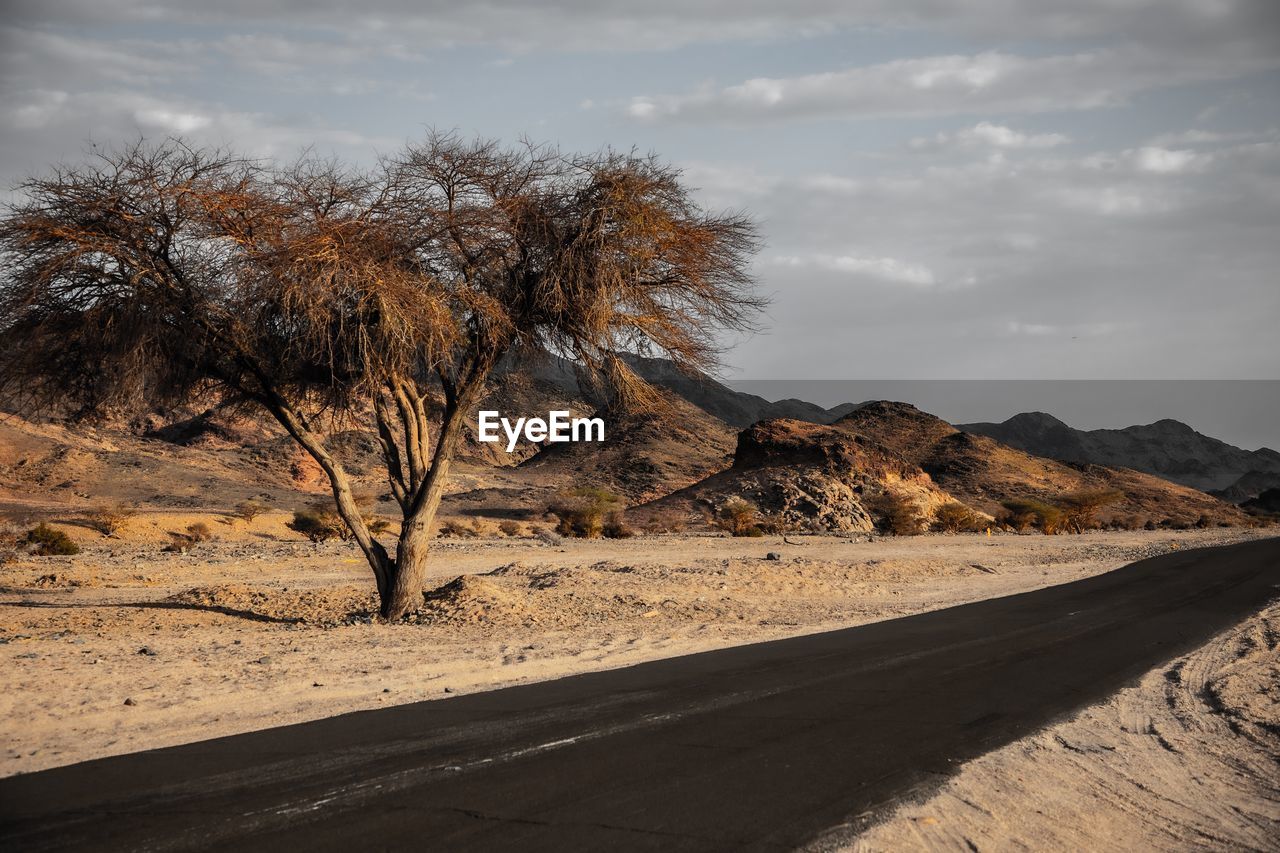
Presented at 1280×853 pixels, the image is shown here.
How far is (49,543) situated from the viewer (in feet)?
112

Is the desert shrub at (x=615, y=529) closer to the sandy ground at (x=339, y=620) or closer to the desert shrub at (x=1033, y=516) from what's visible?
the sandy ground at (x=339, y=620)

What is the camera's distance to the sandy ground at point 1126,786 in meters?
6.36

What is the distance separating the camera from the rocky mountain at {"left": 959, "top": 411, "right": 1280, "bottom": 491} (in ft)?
534

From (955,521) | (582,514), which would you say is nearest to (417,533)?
(582,514)

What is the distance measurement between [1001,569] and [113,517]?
108 feet

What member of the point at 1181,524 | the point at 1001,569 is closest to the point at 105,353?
the point at 1001,569

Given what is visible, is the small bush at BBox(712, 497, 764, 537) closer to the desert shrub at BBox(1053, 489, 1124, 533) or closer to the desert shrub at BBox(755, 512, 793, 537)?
the desert shrub at BBox(755, 512, 793, 537)

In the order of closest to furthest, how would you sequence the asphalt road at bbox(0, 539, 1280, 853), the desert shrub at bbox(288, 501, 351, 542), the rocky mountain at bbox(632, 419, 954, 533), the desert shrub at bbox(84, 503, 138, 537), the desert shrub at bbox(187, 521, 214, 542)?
the asphalt road at bbox(0, 539, 1280, 853) → the desert shrub at bbox(84, 503, 138, 537) → the desert shrub at bbox(187, 521, 214, 542) → the desert shrub at bbox(288, 501, 351, 542) → the rocky mountain at bbox(632, 419, 954, 533)

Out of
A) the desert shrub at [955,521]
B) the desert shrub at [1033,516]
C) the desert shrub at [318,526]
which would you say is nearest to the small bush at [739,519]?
the desert shrub at [955,521]

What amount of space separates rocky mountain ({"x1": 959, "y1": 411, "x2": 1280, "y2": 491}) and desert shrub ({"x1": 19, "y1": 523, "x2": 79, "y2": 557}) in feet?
485

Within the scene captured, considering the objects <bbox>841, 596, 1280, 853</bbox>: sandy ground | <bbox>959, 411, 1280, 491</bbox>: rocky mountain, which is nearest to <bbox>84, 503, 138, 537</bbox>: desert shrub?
<bbox>841, 596, 1280, 853</bbox>: sandy ground

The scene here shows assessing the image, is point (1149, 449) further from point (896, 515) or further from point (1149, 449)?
point (896, 515)

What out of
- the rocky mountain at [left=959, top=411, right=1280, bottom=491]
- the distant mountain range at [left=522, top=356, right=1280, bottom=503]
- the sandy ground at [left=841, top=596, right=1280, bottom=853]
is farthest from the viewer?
the rocky mountain at [left=959, top=411, right=1280, bottom=491]

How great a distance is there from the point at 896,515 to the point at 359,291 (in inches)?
1663
